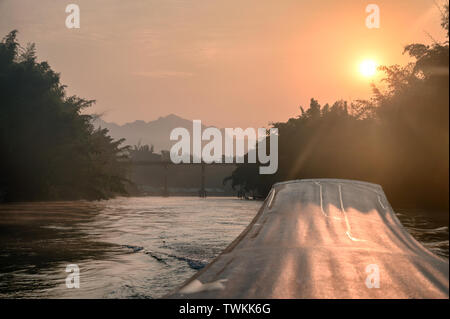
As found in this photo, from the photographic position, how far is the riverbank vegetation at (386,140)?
1542 cm

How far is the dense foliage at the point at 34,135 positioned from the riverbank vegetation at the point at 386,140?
3993cm

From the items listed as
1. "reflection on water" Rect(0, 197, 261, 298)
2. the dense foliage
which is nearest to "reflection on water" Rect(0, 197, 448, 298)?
"reflection on water" Rect(0, 197, 261, 298)

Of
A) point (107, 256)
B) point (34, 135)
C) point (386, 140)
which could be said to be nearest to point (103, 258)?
point (107, 256)

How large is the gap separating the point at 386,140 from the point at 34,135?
146 feet

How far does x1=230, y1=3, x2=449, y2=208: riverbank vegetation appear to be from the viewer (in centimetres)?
1542

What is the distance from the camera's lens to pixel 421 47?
52.7 m

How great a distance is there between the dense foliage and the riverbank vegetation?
39930 mm

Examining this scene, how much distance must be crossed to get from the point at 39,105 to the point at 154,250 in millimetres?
50051

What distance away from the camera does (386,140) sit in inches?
2336

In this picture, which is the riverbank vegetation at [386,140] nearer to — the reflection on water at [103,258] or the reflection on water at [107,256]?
the reflection on water at [107,256]

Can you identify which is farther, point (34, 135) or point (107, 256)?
point (34, 135)

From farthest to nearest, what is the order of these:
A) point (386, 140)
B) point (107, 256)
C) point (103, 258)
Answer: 1. point (386, 140)
2. point (107, 256)
3. point (103, 258)

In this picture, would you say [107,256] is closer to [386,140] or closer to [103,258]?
[103,258]

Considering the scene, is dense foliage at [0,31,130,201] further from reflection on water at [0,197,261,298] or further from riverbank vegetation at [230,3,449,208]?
riverbank vegetation at [230,3,449,208]
